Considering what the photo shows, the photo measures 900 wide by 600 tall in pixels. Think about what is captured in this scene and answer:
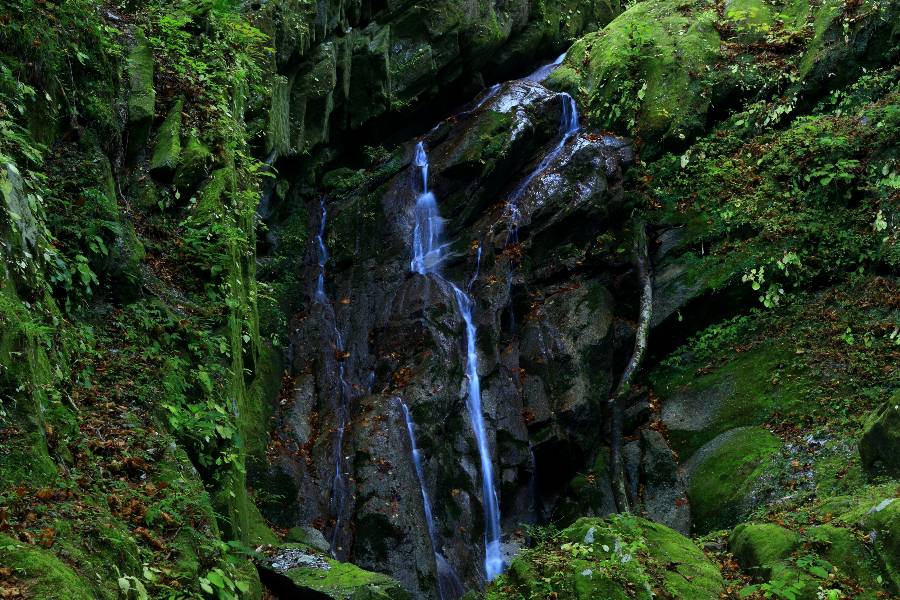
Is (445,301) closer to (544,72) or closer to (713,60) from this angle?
(713,60)

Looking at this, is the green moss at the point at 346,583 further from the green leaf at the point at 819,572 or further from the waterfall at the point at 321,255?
the waterfall at the point at 321,255

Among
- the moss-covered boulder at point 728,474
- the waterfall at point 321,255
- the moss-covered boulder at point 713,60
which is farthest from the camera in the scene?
the moss-covered boulder at point 713,60

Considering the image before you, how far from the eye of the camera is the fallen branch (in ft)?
36.4

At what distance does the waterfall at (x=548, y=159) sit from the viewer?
13989mm

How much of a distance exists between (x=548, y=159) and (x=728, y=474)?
27.3 ft

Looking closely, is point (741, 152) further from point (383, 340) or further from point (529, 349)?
point (383, 340)

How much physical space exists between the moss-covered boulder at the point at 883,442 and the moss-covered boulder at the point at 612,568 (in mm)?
2650

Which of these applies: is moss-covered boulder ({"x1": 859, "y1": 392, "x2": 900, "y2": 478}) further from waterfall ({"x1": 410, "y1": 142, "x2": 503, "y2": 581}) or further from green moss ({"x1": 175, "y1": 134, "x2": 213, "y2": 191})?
green moss ({"x1": 175, "y1": 134, "x2": 213, "y2": 191})

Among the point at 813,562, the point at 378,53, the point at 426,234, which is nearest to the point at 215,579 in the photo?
the point at 813,562

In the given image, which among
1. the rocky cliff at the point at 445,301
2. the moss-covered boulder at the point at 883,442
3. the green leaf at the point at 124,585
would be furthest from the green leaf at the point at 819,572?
the green leaf at the point at 124,585

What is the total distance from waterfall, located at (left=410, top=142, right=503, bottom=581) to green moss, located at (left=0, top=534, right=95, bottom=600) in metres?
8.10

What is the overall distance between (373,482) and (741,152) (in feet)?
36.1

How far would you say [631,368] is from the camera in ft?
40.4

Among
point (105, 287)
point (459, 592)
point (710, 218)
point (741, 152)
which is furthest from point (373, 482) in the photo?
point (741, 152)
